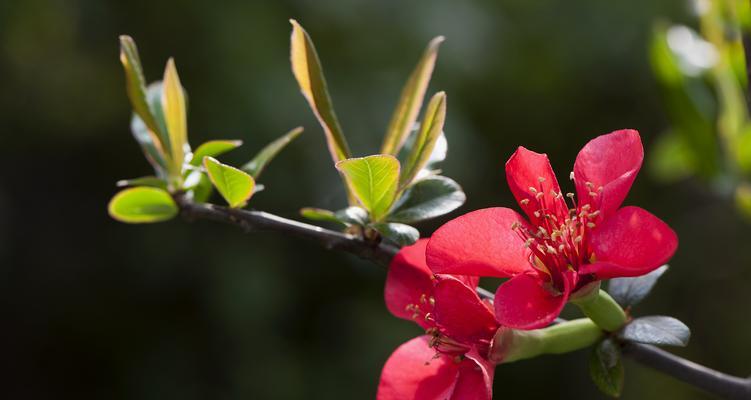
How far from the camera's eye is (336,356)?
1715 millimetres

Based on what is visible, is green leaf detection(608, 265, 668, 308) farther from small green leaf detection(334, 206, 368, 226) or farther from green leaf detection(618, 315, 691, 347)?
small green leaf detection(334, 206, 368, 226)

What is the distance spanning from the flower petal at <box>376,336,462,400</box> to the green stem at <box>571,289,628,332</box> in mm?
82

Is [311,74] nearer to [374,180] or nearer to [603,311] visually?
[374,180]

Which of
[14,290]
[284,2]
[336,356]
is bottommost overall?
[336,356]

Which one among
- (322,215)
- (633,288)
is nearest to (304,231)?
(322,215)

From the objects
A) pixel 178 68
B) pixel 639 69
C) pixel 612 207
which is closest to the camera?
pixel 612 207

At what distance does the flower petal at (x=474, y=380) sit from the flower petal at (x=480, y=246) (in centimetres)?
5

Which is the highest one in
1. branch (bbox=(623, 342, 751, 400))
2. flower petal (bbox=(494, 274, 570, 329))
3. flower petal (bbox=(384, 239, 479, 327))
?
flower petal (bbox=(494, 274, 570, 329))

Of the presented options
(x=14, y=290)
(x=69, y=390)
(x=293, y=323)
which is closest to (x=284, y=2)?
(x=293, y=323)

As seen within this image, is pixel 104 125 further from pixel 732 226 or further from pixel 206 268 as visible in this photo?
pixel 732 226

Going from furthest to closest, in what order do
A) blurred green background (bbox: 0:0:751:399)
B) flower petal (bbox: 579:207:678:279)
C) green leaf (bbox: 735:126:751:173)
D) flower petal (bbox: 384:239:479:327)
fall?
1. blurred green background (bbox: 0:0:751:399)
2. green leaf (bbox: 735:126:751:173)
3. flower petal (bbox: 384:239:479:327)
4. flower petal (bbox: 579:207:678:279)

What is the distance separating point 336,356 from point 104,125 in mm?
714

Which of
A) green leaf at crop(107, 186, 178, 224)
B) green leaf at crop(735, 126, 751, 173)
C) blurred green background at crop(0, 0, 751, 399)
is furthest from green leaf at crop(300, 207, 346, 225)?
blurred green background at crop(0, 0, 751, 399)

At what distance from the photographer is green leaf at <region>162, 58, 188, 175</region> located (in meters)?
0.57
